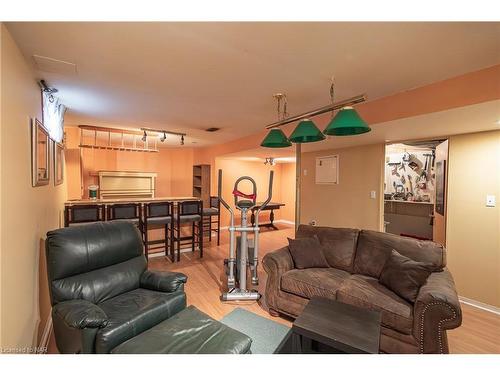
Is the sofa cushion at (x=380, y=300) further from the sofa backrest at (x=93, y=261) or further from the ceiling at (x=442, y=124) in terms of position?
the sofa backrest at (x=93, y=261)

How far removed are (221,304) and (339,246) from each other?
4.94 ft

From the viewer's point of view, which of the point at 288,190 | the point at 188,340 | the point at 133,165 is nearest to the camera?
the point at 188,340

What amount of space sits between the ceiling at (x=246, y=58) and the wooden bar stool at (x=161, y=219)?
1838 mm

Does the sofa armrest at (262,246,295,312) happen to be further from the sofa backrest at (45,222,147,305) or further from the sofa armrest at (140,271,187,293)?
the sofa backrest at (45,222,147,305)

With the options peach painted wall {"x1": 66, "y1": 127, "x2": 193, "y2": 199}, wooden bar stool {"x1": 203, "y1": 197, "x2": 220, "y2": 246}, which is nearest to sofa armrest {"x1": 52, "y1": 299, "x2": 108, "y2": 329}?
peach painted wall {"x1": 66, "y1": 127, "x2": 193, "y2": 199}

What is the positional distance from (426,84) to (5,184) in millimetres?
3104

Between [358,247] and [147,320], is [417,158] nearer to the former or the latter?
[358,247]

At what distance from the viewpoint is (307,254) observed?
2625 millimetres

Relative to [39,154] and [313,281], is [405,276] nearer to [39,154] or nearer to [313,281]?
[313,281]

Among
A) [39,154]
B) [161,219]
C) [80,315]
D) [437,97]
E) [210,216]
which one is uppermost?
[437,97]

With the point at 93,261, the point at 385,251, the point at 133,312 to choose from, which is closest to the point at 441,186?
the point at 385,251

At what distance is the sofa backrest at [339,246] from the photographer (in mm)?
2601

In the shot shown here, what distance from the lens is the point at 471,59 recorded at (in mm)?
1631

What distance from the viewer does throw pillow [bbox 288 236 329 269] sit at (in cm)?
259
